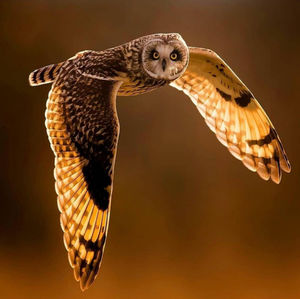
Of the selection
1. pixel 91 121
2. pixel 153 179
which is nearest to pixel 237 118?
pixel 153 179

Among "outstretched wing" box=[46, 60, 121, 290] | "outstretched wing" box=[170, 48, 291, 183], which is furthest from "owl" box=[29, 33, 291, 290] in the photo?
"outstretched wing" box=[170, 48, 291, 183]

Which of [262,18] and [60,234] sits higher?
[262,18]

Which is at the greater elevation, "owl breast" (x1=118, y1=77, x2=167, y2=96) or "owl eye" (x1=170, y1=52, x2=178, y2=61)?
"owl eye" (x1=170, y1=52, x2=178, y2=61)

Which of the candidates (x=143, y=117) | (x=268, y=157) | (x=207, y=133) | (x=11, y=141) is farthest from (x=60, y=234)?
(x=268, y=157)

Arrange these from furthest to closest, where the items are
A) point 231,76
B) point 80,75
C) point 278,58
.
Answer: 1. point 278,58
2. point 231,76
3. point 80,75

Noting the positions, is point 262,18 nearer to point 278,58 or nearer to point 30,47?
point 278,58

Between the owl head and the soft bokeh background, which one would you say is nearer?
the owl head

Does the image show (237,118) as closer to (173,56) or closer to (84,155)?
(173,56)

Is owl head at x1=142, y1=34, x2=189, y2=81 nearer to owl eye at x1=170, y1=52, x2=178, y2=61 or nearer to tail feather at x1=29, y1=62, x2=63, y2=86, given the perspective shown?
owl eye at x1=170, y1=52, x2=178, y2=61
